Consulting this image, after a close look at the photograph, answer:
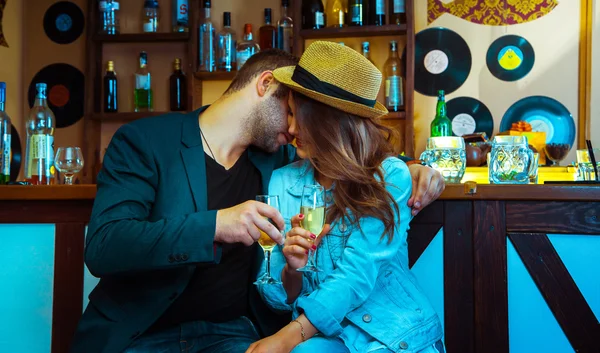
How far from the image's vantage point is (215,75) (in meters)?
3.70

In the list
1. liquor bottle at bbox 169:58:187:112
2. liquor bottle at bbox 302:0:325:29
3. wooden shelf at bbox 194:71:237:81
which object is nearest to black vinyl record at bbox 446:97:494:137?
liquor bottle at bbox 302:0:325:29

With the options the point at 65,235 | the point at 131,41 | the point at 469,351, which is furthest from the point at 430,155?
the point at 131,41

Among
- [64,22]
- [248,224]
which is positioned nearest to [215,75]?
[64,22]

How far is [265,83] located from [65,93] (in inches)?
106

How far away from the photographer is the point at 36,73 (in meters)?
4.10

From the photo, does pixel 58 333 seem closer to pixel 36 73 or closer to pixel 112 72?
pixel 112 72

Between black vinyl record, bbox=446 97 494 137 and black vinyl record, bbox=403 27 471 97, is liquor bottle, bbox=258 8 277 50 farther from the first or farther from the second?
black vinyl record, bbox=446 97 494 137

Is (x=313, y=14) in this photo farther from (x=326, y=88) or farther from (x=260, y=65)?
(x=326, y=88)

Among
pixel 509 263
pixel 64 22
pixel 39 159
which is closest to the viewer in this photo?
pixel 509 263

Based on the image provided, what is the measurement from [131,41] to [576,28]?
8.66ft

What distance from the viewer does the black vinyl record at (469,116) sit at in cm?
371

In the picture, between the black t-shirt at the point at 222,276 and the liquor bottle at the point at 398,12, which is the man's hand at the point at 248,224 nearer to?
the black t-shirt at the point at 222,276

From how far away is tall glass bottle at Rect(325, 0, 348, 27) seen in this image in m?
3.64

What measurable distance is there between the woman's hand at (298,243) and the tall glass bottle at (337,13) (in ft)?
7.74
